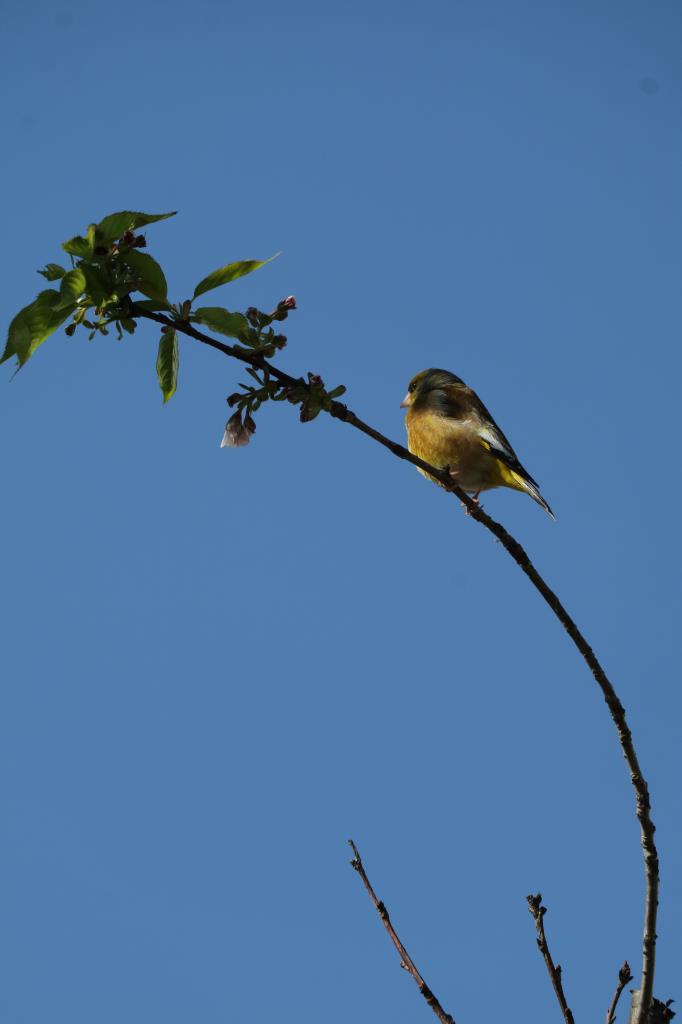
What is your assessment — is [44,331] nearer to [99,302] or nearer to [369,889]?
[99,302]

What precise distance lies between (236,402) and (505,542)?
0.88m

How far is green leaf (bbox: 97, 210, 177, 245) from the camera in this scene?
2572 millimetres

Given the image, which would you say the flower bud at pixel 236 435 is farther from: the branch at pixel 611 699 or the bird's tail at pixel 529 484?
the bird's tail at pixel 529 484

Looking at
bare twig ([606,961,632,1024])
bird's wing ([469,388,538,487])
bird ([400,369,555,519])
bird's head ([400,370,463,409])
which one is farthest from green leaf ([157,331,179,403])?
bird's head ([400,370,463,409])

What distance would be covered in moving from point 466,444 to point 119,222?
4539 millimetres

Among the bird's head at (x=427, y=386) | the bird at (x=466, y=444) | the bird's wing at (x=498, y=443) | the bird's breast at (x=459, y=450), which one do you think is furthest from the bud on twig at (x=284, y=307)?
the bird's head at (x=427, y=386)

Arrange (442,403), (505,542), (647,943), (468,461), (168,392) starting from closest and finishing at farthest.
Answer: (647,943) → (505,542) → (168,392) → (468,461) → (442,403)

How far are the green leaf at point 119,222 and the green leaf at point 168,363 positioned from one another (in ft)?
1.10

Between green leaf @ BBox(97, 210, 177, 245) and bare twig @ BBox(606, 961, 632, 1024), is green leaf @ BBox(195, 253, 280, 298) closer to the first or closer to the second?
green leaf @ BBox(97, 210, 177, 245)

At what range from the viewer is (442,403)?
7.44 meters

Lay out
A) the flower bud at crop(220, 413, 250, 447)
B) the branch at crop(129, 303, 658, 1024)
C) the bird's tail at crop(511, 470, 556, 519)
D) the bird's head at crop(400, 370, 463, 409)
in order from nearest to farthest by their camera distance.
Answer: the branch at crop(129, 303, 658, 1024)
the flower bud at crop(220, 413, 250, 447)
the bird's tail at crop(511, 470, 556, 519)
the bird's head at crop(400, 370, 463, 409)

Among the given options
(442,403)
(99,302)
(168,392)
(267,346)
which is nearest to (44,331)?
(99,302)

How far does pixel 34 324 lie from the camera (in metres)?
2.61

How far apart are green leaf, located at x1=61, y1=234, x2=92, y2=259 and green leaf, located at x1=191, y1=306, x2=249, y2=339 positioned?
341 mm
